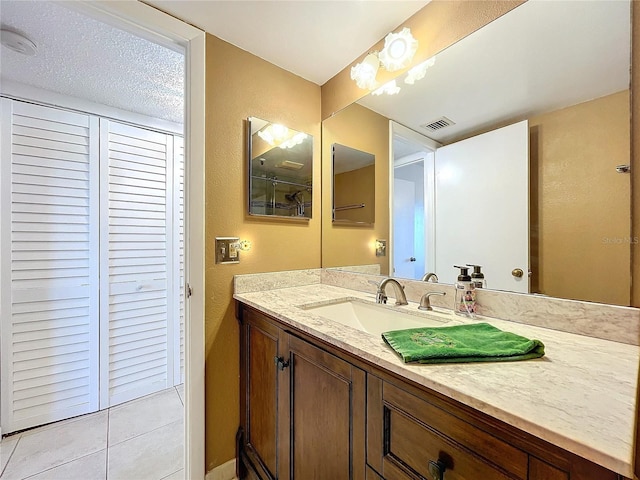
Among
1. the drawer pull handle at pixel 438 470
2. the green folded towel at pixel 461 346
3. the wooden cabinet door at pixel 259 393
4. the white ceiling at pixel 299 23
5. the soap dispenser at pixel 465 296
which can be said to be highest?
the white ceiling at pixel 299 23

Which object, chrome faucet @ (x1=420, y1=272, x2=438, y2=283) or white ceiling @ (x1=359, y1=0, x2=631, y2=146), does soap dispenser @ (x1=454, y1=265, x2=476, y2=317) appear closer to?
chrome faucet @ (x1=420, y1=272, x2=438, y2=283)

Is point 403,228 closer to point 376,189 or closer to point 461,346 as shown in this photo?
point 376,189

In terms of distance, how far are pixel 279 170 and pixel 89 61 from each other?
1.18 m

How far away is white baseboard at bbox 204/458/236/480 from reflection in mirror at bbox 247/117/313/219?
1296 millimetres

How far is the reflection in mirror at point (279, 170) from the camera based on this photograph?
1492 millimetres

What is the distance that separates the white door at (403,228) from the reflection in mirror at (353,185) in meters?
0.19

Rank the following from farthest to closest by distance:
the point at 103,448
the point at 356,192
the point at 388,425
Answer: the point at 356,192, the point at 103,448, the point at 388,425

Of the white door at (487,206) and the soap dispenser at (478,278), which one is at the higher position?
the white door at (487,206)

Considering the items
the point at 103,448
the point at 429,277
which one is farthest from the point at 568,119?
the point at 103,448

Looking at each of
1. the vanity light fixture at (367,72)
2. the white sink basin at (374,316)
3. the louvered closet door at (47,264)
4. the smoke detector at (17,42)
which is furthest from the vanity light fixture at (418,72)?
the louvered closet door at (47,264)

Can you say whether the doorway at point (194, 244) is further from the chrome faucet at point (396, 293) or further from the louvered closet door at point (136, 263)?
the louvered closet door at point (136, 263)

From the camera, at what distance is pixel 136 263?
2.04 m

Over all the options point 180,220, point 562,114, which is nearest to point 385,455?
point 562,114

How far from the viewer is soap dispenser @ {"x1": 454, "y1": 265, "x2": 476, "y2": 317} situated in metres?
1.02
